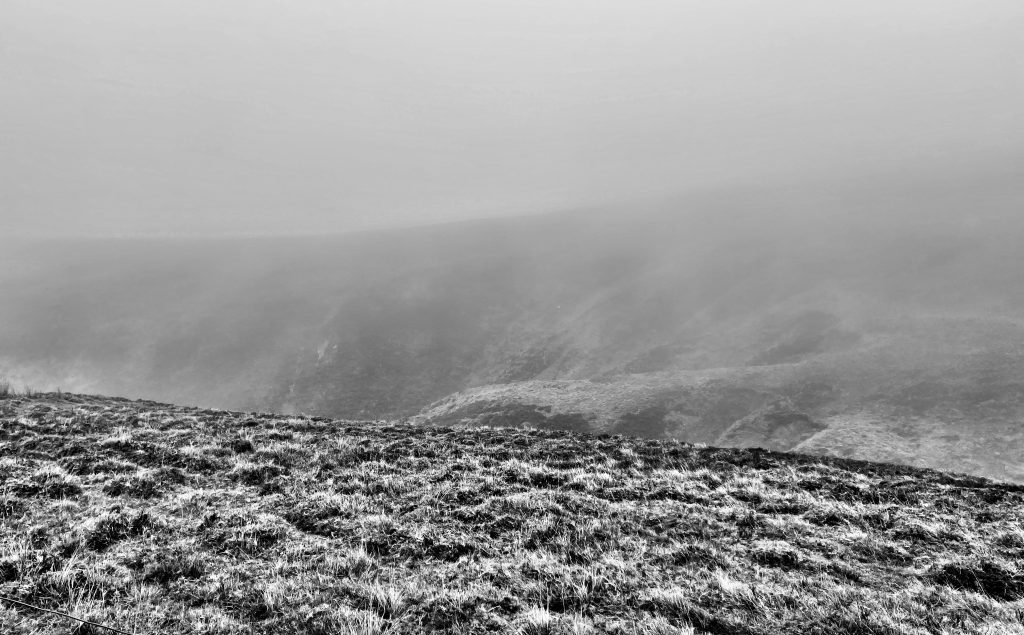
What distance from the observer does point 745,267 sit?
5659 inches

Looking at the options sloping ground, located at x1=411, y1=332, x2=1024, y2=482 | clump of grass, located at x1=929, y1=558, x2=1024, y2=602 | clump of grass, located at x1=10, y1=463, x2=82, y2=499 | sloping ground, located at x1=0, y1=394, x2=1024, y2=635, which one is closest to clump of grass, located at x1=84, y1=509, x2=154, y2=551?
sloping ground, located at x1=0, y1=394, x2=1024, y2=635

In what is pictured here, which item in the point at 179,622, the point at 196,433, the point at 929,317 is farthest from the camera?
the point at 929,317

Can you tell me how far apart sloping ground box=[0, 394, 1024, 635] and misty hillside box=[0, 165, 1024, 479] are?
43499mm

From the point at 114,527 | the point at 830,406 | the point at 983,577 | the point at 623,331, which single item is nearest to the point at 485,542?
the point at 114,527

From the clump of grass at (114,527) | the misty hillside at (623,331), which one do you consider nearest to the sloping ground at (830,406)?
the misty hillside at (623,331)

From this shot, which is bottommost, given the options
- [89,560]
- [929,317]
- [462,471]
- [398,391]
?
[398,391]

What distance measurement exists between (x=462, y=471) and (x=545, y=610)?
10.3 meters

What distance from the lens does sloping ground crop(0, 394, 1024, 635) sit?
8016 mm

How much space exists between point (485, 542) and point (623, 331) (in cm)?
10892

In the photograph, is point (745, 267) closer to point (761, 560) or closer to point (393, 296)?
point (393, 296)

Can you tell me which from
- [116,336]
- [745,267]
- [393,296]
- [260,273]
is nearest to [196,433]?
[393,296]

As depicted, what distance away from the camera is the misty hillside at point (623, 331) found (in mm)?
66500

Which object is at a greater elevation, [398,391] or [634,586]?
[634,586]

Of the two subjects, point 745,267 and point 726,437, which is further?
point 745,267
